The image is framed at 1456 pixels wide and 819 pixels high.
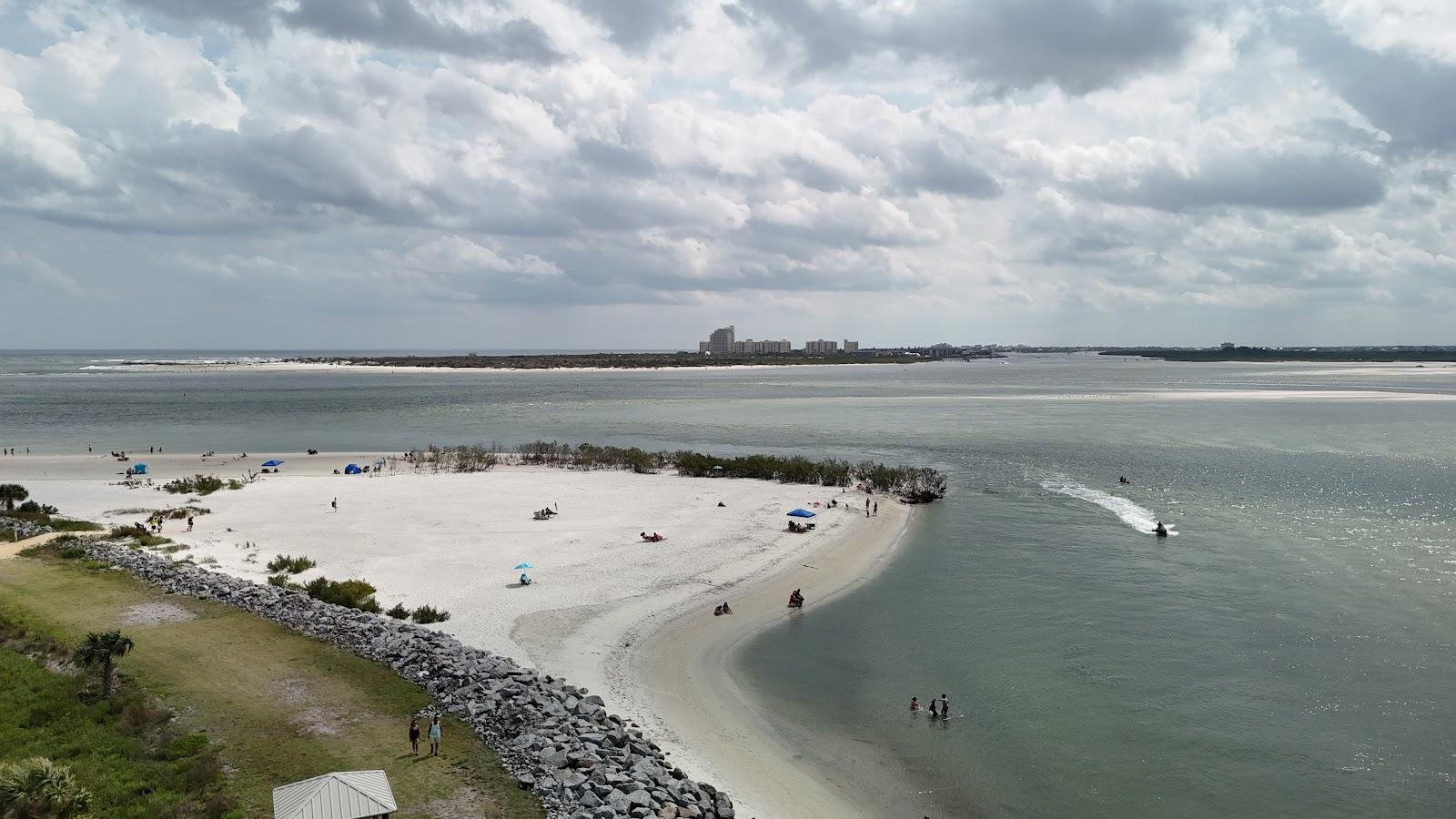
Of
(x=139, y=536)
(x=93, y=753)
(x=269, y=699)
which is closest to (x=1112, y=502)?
(x=269, y=699)

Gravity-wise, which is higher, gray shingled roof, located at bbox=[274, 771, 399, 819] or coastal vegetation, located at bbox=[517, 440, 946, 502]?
gray shingled roof, located at bbox=[274, 771, 399, 819]

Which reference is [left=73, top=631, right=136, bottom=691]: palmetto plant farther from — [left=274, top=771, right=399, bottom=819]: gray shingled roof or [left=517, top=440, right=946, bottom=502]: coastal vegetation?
[left=517, top=440, right=946, bottom=502]: coastal vegetation

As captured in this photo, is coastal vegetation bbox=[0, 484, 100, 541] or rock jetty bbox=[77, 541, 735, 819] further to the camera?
coastal vegetation bbox=[0, 484, 100, 541]

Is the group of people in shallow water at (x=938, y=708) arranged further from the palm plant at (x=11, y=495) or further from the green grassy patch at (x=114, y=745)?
the palm plant at (x=11, y=495)

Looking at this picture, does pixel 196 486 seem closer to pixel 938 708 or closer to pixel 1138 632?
pixel 938 708

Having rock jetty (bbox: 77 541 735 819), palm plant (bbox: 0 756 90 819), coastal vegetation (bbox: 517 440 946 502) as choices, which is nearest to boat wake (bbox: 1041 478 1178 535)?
coastal vegetation (bbox: 517 440 946 502)

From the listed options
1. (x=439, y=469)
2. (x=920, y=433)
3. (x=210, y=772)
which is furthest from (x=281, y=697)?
(x=920, y=433)

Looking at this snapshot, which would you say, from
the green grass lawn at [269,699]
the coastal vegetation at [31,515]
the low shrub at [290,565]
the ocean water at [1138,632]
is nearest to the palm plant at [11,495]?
the coastal vegetation at [31,515]
